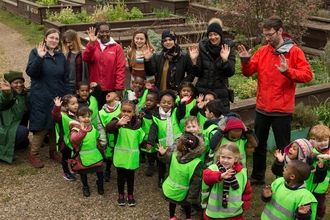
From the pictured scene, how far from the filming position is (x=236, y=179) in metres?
4.47

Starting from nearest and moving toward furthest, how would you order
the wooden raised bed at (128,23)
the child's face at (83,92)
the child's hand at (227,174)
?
the child's hand at (227,174)
the child's face at (83,92)
the wooden raised bed at (128,23)

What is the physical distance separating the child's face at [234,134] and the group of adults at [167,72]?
2.89ft

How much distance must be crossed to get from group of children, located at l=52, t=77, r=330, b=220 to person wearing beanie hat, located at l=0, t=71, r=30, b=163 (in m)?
1.01

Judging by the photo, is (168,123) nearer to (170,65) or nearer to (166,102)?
(166,102)

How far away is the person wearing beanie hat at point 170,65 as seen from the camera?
20.9ft

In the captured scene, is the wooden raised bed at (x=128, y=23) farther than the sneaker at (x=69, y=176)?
Yes

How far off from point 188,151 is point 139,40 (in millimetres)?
2561

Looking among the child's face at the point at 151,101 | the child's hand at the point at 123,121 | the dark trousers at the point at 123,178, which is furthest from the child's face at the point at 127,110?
the dark trousers at the point at 123,178

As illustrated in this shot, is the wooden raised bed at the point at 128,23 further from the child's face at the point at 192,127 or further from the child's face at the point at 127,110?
the child's face at the point at 192,127

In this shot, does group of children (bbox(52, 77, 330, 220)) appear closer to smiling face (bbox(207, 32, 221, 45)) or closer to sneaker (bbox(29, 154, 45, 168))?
sneaker (bbox(29, 154, 45, 168))

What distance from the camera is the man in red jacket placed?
5.37 metres

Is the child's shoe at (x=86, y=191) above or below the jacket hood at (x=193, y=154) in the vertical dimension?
below

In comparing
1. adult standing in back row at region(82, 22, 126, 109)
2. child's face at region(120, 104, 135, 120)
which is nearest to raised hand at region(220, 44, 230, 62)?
child's face at region(120, 104, 135, 120)

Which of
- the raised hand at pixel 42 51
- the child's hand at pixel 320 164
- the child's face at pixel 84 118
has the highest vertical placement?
the raised hand at pixel 42 51
